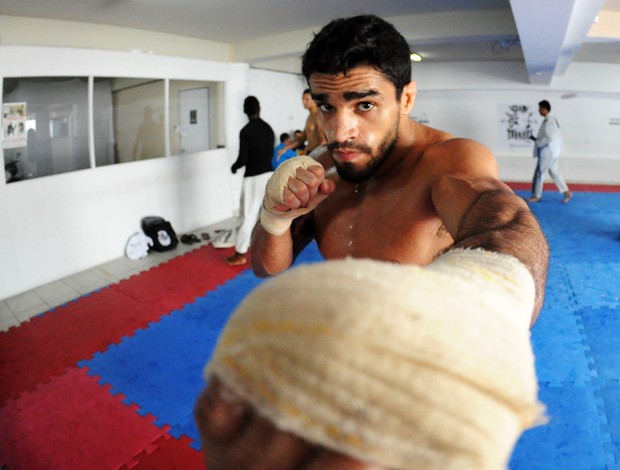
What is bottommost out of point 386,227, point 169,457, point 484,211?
point 169,457

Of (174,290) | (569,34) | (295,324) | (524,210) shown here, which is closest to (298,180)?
(524,210)

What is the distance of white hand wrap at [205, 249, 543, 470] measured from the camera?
34cm

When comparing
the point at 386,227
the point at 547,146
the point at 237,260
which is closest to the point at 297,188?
the point at 386,227

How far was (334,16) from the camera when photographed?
5.92 m

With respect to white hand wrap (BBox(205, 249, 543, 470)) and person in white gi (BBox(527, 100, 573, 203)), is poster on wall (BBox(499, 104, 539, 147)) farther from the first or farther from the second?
white hand wrap (BBox(205, 249, 543, 470))

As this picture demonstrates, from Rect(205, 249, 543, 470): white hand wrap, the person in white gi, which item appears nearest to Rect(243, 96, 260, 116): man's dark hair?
Rect(205, 249, 543, 470): white hand wrap

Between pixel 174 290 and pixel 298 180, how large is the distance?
A: 3.81 meters

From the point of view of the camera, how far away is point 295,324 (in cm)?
37

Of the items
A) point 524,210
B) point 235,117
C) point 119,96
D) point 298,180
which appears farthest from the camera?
point 235,117

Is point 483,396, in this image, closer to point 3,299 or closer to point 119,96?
point 3,299

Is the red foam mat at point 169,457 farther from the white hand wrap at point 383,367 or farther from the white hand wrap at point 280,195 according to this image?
the white hand wrap at point 383,367

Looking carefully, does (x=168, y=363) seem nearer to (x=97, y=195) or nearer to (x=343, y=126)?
(x=343, y=126)

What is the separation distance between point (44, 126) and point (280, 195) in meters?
4.61

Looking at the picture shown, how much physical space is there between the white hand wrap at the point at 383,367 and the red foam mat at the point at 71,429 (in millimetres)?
2707
